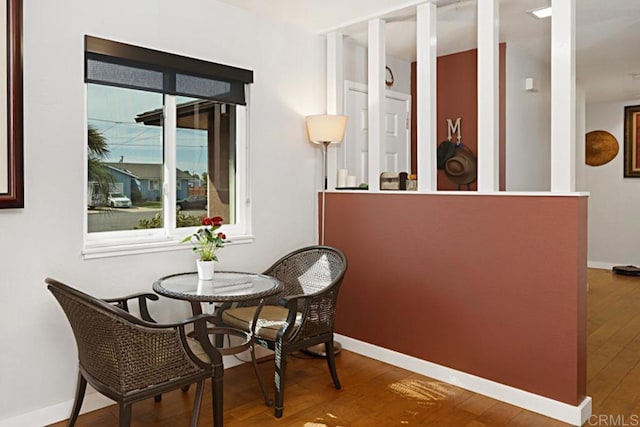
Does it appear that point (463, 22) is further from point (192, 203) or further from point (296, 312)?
point (296, 312)

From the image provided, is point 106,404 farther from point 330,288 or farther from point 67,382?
point 330,288

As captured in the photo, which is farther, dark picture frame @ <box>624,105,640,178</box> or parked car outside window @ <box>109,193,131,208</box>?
dark picture frame @ <box>624,105,640,178</box>

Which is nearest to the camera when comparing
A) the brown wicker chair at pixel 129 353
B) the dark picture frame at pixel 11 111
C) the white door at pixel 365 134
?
the brown wicker chair at pixel 129 353

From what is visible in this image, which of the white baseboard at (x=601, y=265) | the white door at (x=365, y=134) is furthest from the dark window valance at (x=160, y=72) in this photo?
the white baseboard at (x=601, y=265)

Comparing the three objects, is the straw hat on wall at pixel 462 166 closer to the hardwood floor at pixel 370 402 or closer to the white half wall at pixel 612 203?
the hardwood floor at pixel 370 402

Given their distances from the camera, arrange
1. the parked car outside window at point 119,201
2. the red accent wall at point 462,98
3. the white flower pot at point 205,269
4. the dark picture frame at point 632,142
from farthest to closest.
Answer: the dark picture frame at point 632,142
the red accent wall at point 462,98
the parked car outside window at point 119,201
the white flower pot at point 205,269

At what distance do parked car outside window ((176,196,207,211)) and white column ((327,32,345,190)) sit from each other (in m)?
1.06

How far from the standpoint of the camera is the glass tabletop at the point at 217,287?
102 inches

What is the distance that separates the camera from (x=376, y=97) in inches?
148

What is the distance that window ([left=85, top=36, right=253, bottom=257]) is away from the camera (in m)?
2.97

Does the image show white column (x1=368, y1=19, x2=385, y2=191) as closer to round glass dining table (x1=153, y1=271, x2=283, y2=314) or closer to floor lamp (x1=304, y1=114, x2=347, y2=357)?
floor lamp (x1=304, y1=114, x2=347, y2=357)

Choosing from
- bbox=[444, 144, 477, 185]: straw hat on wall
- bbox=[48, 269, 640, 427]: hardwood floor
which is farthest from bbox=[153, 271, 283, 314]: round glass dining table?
Result: bbox=[444, 144, 477, 185]: straw hat on wall

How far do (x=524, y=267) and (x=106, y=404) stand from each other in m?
2.54

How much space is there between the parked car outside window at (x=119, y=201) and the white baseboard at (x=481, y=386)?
75.3 inches
